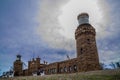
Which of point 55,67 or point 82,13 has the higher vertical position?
point 82,13

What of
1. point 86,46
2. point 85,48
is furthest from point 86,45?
point 85,48

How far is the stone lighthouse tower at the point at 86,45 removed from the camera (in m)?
29.1

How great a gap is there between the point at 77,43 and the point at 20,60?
25835 millimetres

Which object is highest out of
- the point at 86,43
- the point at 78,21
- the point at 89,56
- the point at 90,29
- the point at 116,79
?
the point at 78,21

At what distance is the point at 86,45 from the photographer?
97.2ft

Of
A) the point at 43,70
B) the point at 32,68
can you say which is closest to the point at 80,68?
the point at 43,70

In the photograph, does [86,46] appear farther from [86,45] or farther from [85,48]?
[85,48]

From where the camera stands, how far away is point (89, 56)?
2914 centimetres

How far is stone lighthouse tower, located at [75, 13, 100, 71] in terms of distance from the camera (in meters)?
29.1

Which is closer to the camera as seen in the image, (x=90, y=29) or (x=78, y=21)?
(x=90, y=29)

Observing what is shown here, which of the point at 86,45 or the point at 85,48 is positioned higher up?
the point at 86,45

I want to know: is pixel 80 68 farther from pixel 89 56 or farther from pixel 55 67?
pixel 55 67

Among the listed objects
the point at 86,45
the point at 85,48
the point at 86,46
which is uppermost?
the point at 86,45

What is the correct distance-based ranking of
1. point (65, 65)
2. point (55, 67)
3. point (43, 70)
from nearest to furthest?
point (65, 65)
point (55, 67)
point (43, 70)
